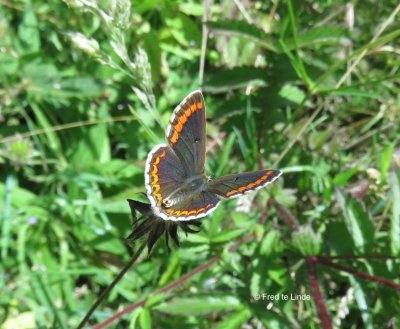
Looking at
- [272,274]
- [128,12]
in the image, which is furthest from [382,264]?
[128,12]

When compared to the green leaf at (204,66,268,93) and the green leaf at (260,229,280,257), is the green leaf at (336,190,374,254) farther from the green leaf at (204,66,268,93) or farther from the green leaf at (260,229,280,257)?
the green leaf at (204,66,268,93)

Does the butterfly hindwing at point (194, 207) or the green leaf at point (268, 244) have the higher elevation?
the butterfly hindwing at point (194, 207)

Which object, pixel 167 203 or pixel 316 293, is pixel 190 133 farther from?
pixel 316 293

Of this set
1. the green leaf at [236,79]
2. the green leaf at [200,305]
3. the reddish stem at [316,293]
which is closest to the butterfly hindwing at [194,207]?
the green leaf at [200,305]

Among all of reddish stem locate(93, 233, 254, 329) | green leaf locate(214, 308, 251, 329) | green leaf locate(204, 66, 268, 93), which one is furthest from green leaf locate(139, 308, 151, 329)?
green leaf locate(204, 66, 268, 93)

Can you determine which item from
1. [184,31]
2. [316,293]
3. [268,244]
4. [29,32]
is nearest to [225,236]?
[268,244]

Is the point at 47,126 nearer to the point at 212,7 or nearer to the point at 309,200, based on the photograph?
the point at 212,7

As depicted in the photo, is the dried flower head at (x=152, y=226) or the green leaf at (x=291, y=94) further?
the green leaf at (x=291, y=94)

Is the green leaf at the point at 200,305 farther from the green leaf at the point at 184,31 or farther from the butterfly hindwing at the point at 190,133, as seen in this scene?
the green leaf at the point at 184,31
